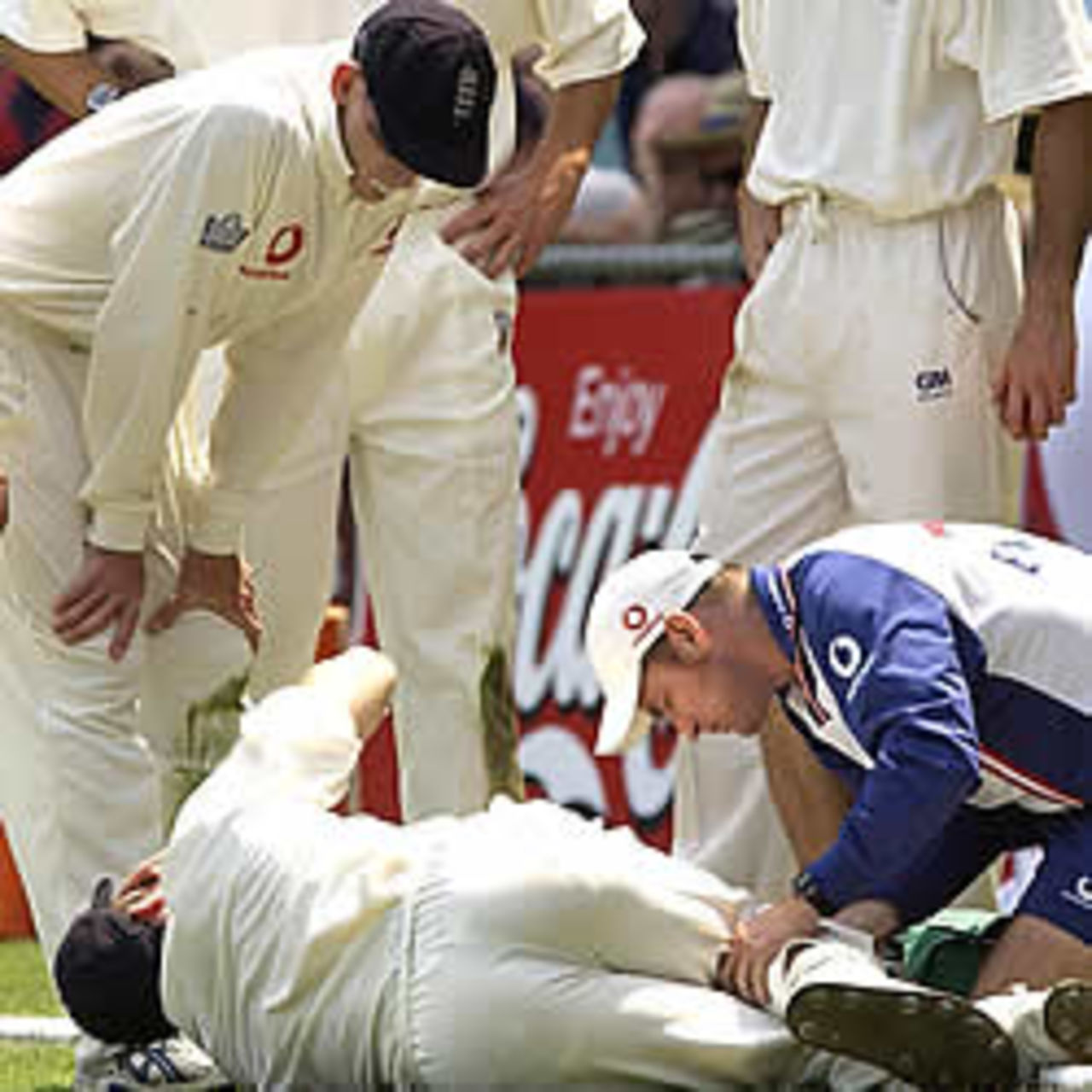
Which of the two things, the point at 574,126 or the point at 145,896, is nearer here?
the point at 145,896

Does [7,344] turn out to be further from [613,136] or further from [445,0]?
[613,136]

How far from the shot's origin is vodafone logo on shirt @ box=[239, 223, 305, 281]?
6285mm

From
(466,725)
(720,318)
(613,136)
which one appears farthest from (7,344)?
(613,136)

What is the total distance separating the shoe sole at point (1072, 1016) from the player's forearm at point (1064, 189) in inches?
69.3

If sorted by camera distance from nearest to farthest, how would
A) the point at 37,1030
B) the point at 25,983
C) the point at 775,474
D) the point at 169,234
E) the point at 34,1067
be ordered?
the point at 169,234
the point at 34,1067
the point at 37,1030
the point at 775,474
the point at 25,983

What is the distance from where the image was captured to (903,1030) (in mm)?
5188

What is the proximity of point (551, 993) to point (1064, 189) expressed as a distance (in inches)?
82.1

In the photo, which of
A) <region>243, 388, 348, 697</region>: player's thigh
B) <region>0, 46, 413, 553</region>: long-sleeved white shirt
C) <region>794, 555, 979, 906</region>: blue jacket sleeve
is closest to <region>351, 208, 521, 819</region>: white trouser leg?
<region>243, 388, 348, 697</region>: player's thigh

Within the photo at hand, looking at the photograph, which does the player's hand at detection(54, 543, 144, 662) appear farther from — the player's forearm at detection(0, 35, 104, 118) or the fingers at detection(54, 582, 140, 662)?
the player's forearm at detection(0, 35, 104, 118)

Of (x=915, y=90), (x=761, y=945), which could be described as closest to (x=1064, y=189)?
(x=915, y=90)

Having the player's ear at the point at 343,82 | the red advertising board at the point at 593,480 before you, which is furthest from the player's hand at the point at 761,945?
the red advertising board at the point at 593,480

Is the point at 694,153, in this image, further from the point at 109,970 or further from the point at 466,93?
the point at 109,970

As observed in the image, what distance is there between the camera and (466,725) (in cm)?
726

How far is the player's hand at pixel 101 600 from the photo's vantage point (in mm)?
6289
